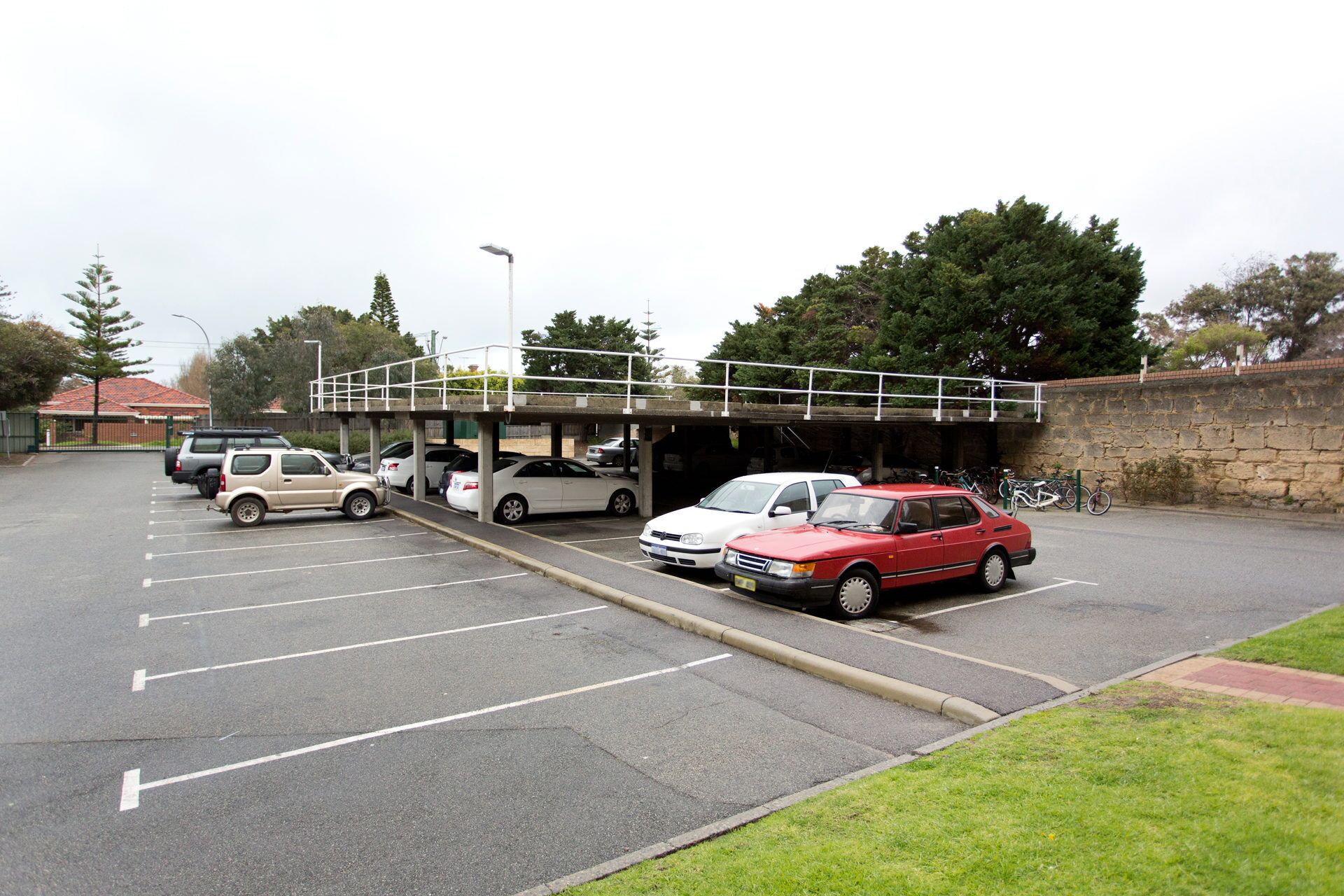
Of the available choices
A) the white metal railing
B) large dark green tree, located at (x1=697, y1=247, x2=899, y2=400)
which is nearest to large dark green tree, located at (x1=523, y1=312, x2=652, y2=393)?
large dark green tree, located at (x1=697, y1=247, x2=899, y2=400)

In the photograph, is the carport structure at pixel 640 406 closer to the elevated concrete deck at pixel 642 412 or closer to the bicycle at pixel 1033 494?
the elevated concrete deck at pixel 642 412

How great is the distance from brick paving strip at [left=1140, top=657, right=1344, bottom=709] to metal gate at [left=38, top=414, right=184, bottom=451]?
47681 mm

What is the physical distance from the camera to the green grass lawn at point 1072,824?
10.8 feet

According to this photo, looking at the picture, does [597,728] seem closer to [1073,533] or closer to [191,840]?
[191,840]

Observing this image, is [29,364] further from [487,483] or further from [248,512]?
[487,483]

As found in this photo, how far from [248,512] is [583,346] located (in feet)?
115

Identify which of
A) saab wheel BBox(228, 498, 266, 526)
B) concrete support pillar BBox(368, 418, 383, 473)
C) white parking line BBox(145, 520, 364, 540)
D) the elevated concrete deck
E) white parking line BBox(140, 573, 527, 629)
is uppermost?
the elevated concrete deck

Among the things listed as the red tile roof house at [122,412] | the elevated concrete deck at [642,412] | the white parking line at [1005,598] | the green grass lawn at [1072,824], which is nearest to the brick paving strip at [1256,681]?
the green grass lawn at [1072,824]

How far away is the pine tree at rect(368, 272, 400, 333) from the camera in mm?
86125

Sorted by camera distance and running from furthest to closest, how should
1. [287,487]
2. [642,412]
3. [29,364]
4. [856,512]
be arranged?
[29,364]
[287,487]
[642,412]
[856,512]

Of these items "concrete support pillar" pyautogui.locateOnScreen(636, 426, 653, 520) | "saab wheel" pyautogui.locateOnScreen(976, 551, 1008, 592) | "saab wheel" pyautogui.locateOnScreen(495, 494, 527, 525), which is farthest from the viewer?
"concrete support pillar" pyautogui.locateOnScreen(636, 426, 653, 520)

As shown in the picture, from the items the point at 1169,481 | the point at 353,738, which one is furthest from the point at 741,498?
the point at 1169,481

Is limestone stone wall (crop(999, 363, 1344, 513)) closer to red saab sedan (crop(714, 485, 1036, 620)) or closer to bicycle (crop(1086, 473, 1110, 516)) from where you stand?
bicycle (crop(1086, 473, 1110, 516))

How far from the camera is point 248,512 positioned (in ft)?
54.9
